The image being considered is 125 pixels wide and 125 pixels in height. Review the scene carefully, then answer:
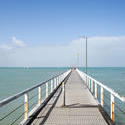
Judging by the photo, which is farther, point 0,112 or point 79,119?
point 0,112

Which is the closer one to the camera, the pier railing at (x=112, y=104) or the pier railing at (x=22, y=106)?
the pier railing at (x=22, y=106)

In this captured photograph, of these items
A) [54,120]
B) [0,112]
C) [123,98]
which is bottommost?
[0,112]

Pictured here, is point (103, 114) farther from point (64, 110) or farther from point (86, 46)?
point (86, 46)

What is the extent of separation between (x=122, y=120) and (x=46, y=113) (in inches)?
255

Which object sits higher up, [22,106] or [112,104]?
[112,104]

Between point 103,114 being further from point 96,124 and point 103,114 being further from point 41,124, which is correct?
point 41,124

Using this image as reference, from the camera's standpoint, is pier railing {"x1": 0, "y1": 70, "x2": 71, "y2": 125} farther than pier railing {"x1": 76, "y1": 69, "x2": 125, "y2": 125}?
No

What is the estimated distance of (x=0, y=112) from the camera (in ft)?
51.9

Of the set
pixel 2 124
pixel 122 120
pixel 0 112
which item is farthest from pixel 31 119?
pixel 0 112

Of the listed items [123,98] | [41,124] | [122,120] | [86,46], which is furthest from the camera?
[86,46]

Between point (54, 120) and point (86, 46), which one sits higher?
point (86, 46)

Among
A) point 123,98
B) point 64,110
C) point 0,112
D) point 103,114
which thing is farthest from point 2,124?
point 123,98

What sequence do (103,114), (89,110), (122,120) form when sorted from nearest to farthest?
(103,114), (89,110), (122,120)

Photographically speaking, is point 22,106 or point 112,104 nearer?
point 112,104
